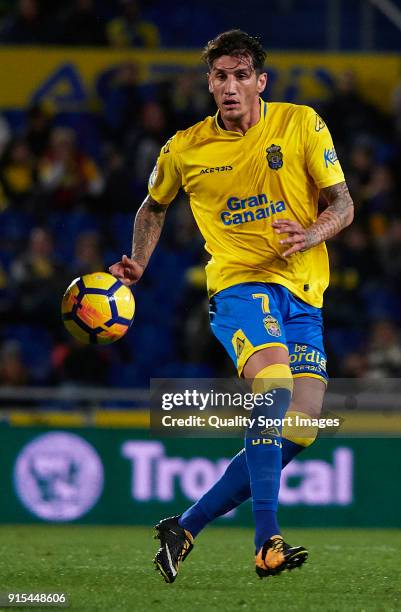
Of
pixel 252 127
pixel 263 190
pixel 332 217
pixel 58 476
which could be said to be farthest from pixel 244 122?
pixel 58 476

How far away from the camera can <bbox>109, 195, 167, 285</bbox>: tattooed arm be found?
599cm

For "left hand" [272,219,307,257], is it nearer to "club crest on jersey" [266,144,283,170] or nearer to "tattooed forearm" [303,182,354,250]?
"tattooed forearm" [303,182,354,250]

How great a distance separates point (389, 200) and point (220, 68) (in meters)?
7.10

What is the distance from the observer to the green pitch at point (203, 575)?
496 centimetres

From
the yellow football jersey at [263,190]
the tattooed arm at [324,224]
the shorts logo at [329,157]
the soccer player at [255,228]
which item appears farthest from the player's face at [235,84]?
the tattooed arm at [324,224]

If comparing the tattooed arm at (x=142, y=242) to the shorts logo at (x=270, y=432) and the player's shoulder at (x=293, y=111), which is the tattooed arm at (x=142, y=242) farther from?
the shorts logo at (x=270, y=432)

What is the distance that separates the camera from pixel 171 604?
4906 millimetres

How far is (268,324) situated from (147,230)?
96cm

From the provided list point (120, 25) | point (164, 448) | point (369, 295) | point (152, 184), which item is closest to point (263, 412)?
point (152, 184)

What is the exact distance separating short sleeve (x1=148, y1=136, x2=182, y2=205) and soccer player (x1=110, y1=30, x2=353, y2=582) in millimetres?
14

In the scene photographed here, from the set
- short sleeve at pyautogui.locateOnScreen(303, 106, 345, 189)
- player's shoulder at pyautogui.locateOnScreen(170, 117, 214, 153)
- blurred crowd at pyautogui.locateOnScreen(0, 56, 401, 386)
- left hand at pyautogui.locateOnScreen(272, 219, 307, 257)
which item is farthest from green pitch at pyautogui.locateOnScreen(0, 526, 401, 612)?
blurred crowd at pyautogui.locateOnScreen(0, 56, 401, 386)

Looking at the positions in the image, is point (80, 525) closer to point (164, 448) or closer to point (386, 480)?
point (164, 448)

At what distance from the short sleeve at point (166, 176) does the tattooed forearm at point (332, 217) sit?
2.39 ft

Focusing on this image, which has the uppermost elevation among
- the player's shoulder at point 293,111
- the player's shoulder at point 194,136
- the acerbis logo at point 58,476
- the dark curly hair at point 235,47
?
the dark curly hair at point 235,47
